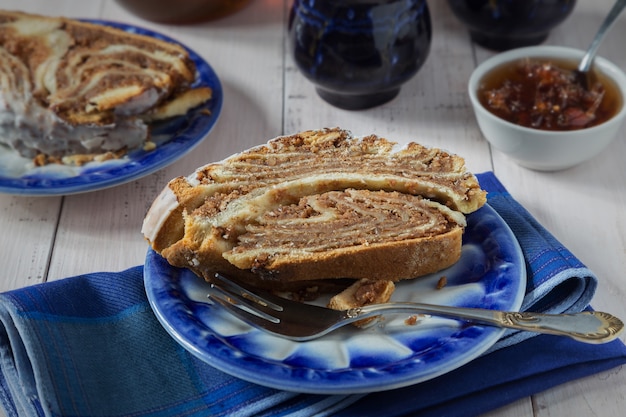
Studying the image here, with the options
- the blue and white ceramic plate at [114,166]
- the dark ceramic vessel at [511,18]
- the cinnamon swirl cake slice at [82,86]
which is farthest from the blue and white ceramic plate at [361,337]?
the dark ceramic vessel at [511,18]

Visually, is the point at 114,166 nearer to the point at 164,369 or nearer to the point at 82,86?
the point at 82,86

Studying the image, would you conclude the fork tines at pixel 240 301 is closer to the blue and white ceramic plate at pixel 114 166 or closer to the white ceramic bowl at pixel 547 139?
the blue and white ceramic plate at pixel 114 166

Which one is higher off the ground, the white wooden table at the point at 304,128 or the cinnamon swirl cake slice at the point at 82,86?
the cinnamon swirl cake slice at the point at 82,86

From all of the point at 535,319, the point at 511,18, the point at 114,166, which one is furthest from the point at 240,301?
the point at 511,18

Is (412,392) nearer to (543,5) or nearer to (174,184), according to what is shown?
(174,184)

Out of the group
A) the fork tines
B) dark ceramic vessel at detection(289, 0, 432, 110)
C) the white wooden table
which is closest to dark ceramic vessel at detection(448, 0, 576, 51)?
the white wooden table

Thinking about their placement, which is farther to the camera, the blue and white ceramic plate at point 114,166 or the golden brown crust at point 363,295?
the blue and white ceramic plate at point 114,166

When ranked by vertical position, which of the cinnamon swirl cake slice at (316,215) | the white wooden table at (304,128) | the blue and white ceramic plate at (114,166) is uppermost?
the cinnamon swirl cake slice at (316,215)
